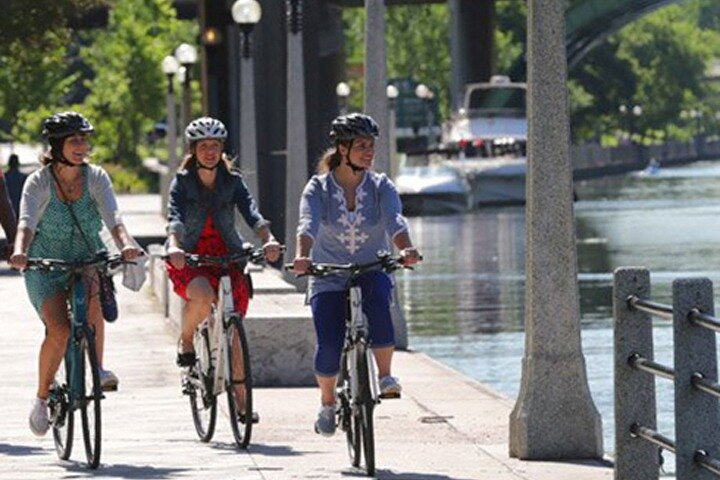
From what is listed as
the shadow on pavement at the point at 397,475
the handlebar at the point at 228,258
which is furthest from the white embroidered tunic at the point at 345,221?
the shadow on pavement at the point at 397,475

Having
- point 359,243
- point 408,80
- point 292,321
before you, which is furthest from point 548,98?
point 408,80

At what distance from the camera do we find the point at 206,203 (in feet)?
46.5

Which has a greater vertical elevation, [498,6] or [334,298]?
[498,6]

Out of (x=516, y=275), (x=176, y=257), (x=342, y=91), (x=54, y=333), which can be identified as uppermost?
(x=342, y=91)

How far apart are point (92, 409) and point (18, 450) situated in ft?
3.61

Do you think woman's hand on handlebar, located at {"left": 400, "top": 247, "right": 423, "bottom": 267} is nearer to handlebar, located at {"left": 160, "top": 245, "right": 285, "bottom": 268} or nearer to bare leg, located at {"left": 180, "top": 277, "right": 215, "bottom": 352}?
handlebar, located at {"left": 160, "top": 245, "right": 285, "bottom": 268}

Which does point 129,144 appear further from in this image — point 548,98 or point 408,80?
point 548,98

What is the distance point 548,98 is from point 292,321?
4820 mm

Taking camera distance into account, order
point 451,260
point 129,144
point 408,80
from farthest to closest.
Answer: point 408,80, point 129,144, point 451,260

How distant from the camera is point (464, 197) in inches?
2638

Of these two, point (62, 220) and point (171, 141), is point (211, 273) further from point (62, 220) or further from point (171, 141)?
point (171, 141)

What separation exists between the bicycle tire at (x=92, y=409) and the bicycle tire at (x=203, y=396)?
42.7 inches

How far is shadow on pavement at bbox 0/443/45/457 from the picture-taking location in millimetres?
13914

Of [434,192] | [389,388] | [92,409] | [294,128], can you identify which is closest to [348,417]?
[389,388]
